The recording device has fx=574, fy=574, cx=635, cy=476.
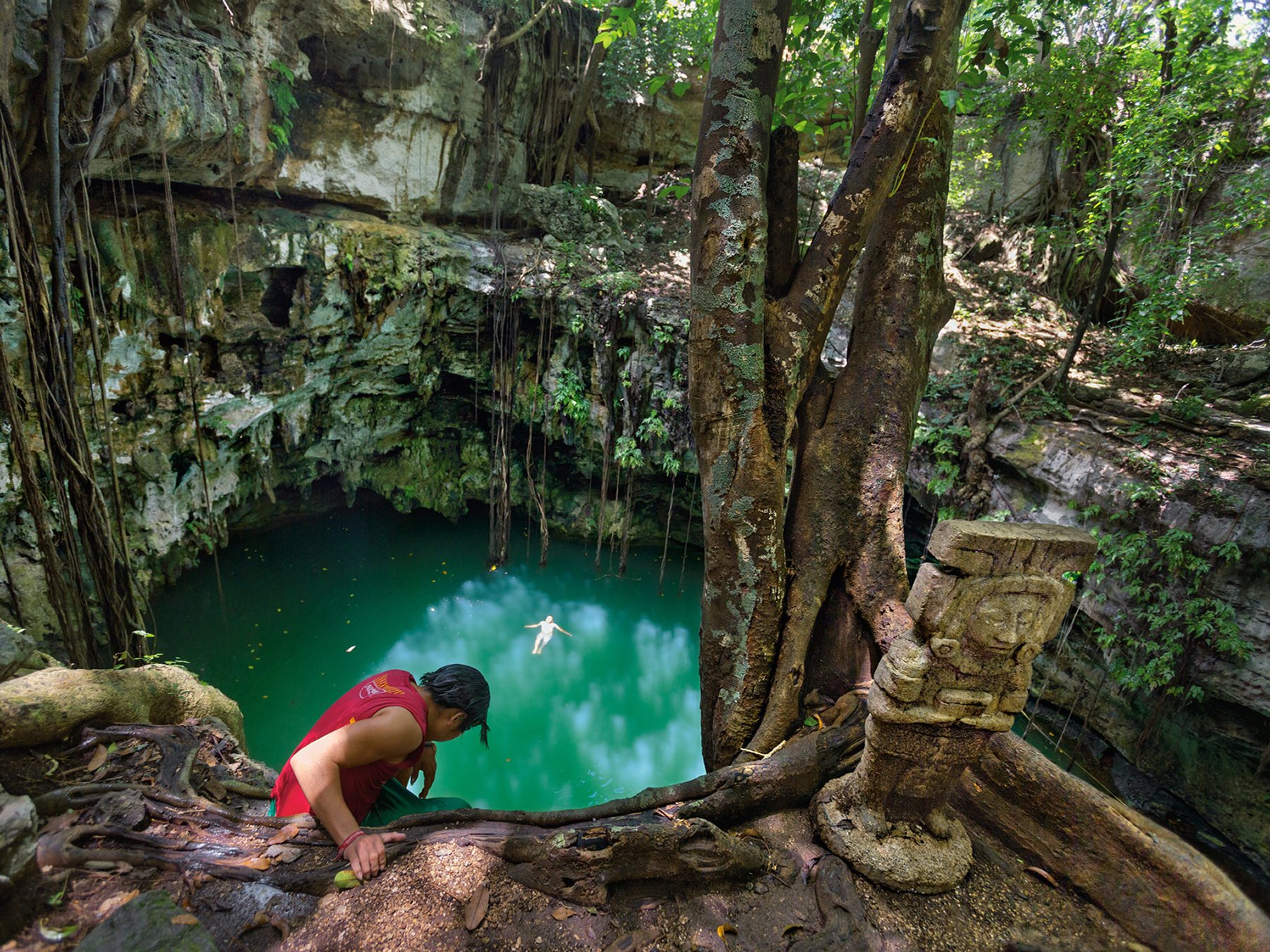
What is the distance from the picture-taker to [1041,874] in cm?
200

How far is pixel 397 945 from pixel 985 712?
1.78 m

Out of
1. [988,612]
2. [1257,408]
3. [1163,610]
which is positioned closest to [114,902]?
[988,612]

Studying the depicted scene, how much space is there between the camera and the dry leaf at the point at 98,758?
1.92 meters

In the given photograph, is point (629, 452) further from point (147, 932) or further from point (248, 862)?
point (147, 932)

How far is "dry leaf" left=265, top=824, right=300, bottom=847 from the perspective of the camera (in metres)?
1.73

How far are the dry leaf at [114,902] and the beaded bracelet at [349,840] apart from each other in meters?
0.46

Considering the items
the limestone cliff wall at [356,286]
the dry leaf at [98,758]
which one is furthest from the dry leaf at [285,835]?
the limestone cliff wall at [356,286]

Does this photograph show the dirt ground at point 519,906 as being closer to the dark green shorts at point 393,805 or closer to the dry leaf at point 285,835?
the dry leaf at point 285,835

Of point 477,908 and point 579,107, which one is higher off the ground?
point 579,107

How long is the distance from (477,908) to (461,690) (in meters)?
0.63

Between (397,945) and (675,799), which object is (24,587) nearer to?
(397,945)

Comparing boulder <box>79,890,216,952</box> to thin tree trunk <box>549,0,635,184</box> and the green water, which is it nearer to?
the green water

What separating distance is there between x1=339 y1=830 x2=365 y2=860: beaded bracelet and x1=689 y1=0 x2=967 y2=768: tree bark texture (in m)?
1.50

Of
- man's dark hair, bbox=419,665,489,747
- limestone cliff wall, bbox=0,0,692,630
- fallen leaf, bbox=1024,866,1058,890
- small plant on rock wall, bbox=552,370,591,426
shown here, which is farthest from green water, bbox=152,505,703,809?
fallen leaf, bbox=1024,866,1058,890
